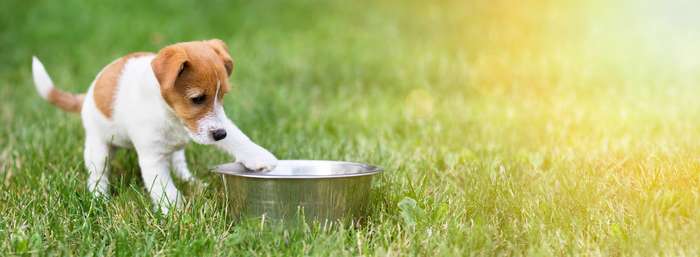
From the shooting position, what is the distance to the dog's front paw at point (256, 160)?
A: 304 centimetres

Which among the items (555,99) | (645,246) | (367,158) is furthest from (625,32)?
(645,246)

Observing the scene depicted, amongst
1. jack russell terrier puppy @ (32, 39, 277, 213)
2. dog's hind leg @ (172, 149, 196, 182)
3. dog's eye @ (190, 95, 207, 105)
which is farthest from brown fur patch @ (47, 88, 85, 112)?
dog's eye @ (190, 95, 207, 105)

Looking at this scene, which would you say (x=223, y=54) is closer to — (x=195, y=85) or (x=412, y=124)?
(x=195, y=85)

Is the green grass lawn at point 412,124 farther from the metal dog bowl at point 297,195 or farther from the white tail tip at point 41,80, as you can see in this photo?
the white tail tip at point 41,80

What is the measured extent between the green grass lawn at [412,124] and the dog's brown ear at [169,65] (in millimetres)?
544

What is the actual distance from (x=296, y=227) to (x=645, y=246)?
1.26m

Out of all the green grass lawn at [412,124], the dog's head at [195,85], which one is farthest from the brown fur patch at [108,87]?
the dog's head at [195,85]

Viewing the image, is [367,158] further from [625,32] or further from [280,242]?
[625,32]

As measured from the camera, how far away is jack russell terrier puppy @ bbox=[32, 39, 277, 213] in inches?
110

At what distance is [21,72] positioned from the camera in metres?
7.05

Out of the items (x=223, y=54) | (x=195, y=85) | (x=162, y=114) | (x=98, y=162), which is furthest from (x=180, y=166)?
(x=195, y=85)

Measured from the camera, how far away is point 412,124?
202 inches

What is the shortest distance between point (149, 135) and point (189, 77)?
0.47 metres

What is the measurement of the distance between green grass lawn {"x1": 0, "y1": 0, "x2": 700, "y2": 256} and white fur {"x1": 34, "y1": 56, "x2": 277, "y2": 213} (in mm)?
108
